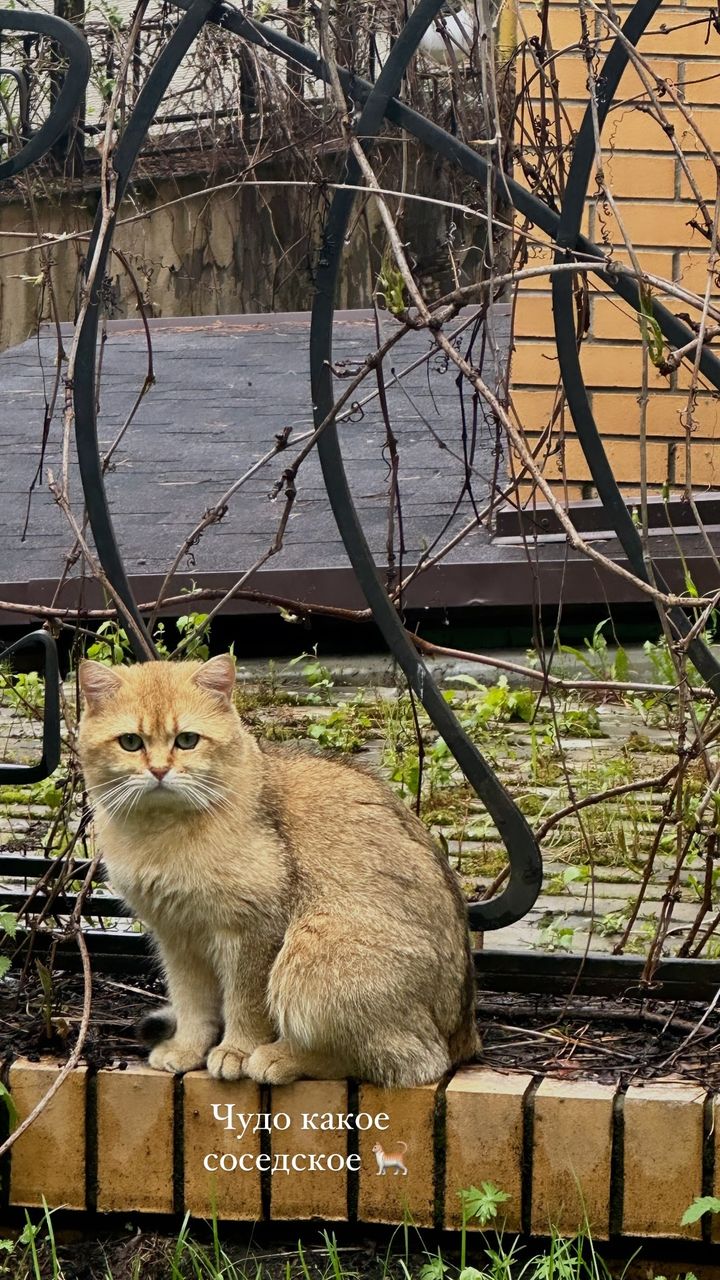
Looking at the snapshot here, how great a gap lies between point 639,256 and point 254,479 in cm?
235

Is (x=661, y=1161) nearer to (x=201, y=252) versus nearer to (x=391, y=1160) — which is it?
(x=391, y=1160)

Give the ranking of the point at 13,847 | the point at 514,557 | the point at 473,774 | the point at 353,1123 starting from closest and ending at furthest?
the point at 353,1123 < the point at 473,774 < the point at 13,847 < the point at 514,557

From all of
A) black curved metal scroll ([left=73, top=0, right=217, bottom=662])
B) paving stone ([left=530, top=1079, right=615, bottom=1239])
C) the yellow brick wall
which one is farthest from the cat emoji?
the yellow brick wall

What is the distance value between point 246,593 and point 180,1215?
1.18 m

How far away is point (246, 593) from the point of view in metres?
2.93

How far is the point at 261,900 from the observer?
8.39ft

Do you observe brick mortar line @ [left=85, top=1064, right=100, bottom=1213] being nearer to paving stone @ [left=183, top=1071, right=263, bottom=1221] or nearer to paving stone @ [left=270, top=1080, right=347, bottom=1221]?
paving stone @ [left=183, top=1071, right=263, bottom=1221]

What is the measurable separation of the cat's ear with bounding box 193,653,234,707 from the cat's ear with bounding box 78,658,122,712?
155 mm

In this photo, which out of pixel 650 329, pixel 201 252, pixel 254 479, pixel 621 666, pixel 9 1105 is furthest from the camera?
pixel 201 252

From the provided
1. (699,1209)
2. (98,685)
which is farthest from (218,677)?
(699,1209)

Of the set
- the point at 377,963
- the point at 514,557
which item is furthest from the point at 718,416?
the point at 377,963

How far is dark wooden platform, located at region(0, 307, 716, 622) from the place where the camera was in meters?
5.89

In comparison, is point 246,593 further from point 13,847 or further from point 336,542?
point 336,542

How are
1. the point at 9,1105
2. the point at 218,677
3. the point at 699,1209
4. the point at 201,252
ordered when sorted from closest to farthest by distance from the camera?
1. the point at 699,1209
2. the point at 9,1105
3. the point at 218,677
4. the point at 201,252
